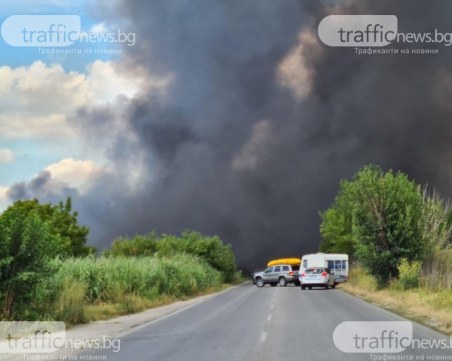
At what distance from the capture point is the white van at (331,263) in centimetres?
5259

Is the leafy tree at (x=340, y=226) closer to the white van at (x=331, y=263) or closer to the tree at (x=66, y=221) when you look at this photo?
the white van at (x=331, y=263)

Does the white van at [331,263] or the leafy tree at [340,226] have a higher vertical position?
the leafy tree at [340,226]

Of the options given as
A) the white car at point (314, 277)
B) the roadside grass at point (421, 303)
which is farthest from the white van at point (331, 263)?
the roadside grass at point (421, 303)

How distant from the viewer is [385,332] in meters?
15.8

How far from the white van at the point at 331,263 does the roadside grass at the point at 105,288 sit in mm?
14685

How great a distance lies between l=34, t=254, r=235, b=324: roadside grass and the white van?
48.2 ft

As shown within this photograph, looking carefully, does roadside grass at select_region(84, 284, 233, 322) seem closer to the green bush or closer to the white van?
the green bush

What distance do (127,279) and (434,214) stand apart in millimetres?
19975

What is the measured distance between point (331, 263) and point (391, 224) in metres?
18.7

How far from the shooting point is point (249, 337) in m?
15.0

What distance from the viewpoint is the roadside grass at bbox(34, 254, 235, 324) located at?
19.8 m

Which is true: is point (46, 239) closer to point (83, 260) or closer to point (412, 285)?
point (83, 260)

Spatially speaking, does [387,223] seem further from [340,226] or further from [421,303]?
[340,226]

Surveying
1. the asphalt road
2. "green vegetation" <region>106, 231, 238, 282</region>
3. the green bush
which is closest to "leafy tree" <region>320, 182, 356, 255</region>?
"green vegetation" <region>106, 231, 238, 282</region>
